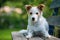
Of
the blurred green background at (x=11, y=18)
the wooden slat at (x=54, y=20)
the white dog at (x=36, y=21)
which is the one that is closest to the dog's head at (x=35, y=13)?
the white dog at (x=36, y=21)

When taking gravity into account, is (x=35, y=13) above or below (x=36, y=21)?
above

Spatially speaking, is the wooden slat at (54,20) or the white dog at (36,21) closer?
the white dog at (36,21)

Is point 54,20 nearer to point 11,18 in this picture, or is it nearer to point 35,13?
point 35,13

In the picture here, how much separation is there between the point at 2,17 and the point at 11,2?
7.15ft

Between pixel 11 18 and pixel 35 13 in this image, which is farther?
pixel 11 18

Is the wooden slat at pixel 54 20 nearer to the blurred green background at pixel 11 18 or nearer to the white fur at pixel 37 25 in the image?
the white fur at pixel 37 25

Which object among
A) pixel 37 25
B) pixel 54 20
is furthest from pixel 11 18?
pixel 37 25

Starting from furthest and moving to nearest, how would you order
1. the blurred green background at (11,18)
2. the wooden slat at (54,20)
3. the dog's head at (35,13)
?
the blurred green background at (11,18)
the wooden slat at (54,20)
the dog's head at (35,13)

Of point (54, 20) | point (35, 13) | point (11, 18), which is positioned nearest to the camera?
point (35, 13)

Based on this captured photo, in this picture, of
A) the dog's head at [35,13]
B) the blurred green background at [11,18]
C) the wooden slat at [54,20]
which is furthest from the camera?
the blurred green background at [11,18]

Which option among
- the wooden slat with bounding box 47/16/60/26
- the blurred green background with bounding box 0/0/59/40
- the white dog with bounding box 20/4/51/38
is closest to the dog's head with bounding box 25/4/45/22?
the white dog with bounding box 20/4/51/38

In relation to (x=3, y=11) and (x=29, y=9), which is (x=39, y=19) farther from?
(x=3, y=11)

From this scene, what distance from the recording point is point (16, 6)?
72.3 feet

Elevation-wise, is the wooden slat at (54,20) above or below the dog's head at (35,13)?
below
